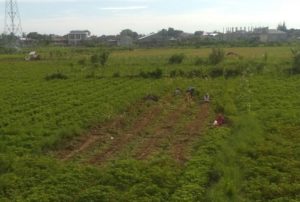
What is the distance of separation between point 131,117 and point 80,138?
4356mm

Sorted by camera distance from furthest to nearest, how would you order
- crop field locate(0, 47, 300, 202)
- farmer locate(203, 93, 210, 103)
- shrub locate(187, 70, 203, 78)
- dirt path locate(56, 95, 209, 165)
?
shrub locate(187, 70, 203, 78) → farmer locate(203, 93, 210, 103) → dirt path locate(56, 95, 209, 165) → crop field locate(0, 47, 300, 202)

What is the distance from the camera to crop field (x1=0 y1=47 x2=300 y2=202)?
34.8 ft

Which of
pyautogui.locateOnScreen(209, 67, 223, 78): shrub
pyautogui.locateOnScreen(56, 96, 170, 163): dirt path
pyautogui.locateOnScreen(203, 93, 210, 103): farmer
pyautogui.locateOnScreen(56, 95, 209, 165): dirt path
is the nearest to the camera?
pyautogui.locateOnScreen(56, 95, 209, 165): dirt path

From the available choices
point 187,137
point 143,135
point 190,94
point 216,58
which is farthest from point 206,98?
point 216,58

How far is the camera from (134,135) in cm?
1684

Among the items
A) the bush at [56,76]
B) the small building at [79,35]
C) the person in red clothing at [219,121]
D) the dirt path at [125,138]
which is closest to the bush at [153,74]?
the bush at [56,76]

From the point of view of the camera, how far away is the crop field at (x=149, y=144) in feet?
34.8

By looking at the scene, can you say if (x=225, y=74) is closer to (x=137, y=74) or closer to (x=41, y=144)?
(x=137, y=74)

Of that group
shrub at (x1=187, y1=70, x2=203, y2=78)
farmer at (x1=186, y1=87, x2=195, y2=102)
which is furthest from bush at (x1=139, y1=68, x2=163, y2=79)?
farmer at (x1=186, y1=87, x2=195, y2=102)

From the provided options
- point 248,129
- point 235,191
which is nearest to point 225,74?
point 248,129

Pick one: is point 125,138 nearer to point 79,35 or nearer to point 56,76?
point 56,76

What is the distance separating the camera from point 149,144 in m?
15.3

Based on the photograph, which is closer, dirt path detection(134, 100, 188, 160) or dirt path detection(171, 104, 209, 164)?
dirt path detection(171, 104, 209, 164)

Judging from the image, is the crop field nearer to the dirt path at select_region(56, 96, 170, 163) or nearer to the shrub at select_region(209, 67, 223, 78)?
the dirt path at select_region(56, 96, 170, 163)
